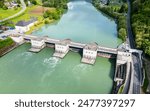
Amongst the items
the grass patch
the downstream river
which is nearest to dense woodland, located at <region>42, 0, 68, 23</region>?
the grass patch

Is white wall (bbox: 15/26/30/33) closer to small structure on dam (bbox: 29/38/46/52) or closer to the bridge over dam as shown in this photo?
the bridge over dam

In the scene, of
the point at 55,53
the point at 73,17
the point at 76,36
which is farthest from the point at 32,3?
the point at 55,53

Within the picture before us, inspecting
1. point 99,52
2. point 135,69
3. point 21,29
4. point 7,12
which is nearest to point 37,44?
point 21,29

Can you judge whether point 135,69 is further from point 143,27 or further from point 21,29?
point 21,29

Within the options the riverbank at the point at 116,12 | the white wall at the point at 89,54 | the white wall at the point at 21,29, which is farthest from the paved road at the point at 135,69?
the white wall at the point at 21,29

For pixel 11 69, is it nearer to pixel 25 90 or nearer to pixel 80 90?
pixel 25 90

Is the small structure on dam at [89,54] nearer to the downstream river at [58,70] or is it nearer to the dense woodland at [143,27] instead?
the downstream river at [58,70]
